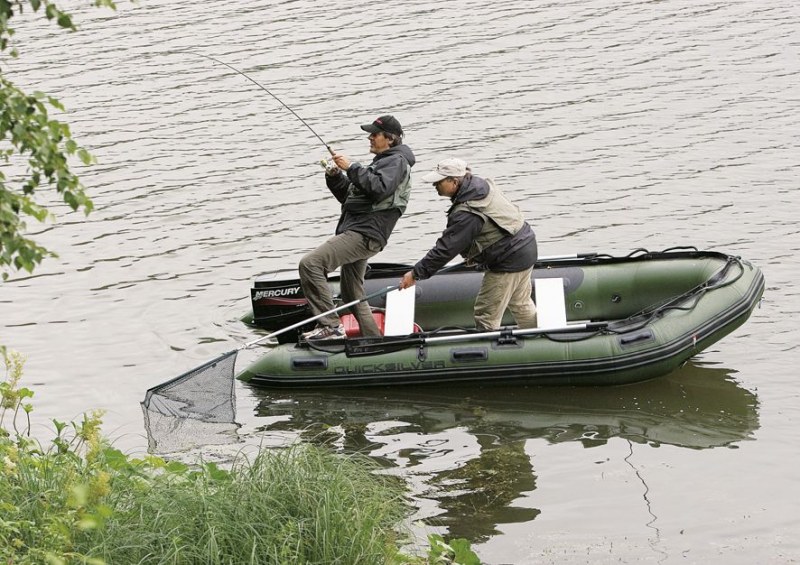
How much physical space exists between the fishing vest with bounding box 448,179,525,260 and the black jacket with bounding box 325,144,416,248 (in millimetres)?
592

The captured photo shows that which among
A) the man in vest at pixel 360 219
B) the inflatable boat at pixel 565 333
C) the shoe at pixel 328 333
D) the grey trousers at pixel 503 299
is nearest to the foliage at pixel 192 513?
the inflatable boat at pixel 565 333

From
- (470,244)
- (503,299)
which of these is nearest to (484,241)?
(470,244)

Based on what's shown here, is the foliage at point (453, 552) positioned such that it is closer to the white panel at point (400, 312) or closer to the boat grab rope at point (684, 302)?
the boat grab rope at point (684, 302)

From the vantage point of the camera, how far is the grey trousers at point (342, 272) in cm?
977

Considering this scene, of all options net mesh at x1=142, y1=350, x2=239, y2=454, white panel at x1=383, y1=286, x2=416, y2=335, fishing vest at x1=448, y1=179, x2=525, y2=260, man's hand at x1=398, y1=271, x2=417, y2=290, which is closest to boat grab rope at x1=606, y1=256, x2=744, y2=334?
fishing vest at x1=448, y1=179, x2=525, y2=260

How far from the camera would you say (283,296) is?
11.0m

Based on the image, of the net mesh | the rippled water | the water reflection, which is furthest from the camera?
the net mesh

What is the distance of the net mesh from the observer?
8.76 meters

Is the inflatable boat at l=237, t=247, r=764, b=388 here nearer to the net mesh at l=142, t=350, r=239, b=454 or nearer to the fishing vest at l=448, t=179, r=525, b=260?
the fishing vest at l=448, t=179, r=525, b=260

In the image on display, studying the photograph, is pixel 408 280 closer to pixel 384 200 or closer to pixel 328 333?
pixel 384 200

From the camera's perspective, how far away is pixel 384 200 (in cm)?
964

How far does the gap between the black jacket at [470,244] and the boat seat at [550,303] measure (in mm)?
690

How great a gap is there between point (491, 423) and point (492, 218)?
1.53 m

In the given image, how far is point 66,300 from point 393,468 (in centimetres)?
494
